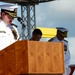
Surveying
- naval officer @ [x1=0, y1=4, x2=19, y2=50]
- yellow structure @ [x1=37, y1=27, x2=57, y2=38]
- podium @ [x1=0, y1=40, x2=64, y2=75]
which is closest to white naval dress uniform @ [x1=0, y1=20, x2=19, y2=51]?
naval officer @ [x1=0, y1=4, x2=19, y2=50]

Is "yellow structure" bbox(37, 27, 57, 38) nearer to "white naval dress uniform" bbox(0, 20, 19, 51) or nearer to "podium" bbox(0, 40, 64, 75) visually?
"white naval dress uniform" bbox(0, 20, 19, 51)

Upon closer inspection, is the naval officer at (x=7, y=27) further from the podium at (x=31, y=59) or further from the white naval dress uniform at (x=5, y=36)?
Result: the podium at (x=31, y=59)

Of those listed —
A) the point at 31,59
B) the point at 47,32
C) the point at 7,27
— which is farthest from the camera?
the point at 47,32

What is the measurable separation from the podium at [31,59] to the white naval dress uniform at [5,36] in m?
0.17

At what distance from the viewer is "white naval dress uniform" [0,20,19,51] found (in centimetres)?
325

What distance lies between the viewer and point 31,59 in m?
2.96

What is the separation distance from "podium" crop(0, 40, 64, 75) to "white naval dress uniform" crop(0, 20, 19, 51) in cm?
17

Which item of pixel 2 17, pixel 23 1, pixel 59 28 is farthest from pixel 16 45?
pixel 23 1

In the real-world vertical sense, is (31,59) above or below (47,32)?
above

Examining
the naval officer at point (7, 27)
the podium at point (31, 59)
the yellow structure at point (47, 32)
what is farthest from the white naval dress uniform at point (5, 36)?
the yellow structure at point (47, 32)

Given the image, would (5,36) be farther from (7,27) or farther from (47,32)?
(47,32)

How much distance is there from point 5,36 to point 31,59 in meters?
0.48

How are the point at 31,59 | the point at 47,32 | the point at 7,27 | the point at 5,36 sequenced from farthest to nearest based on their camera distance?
1. the point at 47,32
2. the point at 7,27
3. the point at 5,36
4. the point at 31,59

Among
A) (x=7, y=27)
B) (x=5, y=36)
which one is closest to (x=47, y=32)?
(x=7, y=27)
